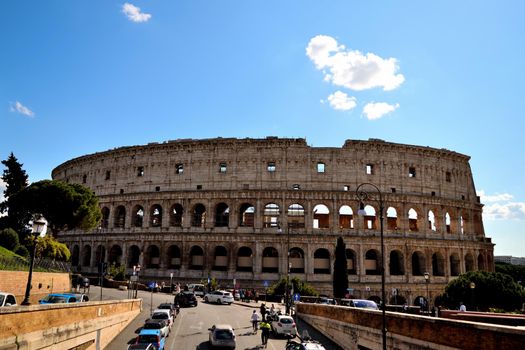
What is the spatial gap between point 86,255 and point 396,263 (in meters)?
42.0

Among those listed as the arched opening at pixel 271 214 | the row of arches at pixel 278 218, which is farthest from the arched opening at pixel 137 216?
the arched opening at pixel 271 214

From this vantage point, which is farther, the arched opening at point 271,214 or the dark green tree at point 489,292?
the arched opening at point 271,214

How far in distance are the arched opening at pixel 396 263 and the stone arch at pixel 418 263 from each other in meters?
2.70

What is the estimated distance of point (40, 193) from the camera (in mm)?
40719

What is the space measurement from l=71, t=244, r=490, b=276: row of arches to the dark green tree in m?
10.6

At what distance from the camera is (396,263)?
48.4 metres

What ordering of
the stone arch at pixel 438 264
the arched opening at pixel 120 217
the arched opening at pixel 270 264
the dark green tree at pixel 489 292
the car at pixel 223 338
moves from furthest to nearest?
the arched opening at pixel 120 217, the stone arch at pixel 438 264, the arched opening at pixel 270 264, the dark green tree at pixel 489 292, the car at pixel 223 338

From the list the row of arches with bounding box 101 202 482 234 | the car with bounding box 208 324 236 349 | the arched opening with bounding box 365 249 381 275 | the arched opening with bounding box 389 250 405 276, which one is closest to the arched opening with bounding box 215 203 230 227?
the row of arches with bounding box 101 202 482 234

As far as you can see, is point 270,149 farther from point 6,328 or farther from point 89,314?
point 6,328

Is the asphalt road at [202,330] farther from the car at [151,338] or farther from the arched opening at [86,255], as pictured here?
the arched opening at [86,255]

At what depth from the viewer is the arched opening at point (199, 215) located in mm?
Answer: 52266

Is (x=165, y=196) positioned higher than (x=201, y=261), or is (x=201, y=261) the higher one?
(x=165, y=196)

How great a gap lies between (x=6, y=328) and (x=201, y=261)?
39448 mm

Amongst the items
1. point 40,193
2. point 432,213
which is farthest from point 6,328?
point 432,213
